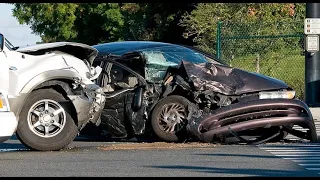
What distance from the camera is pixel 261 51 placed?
23641mm

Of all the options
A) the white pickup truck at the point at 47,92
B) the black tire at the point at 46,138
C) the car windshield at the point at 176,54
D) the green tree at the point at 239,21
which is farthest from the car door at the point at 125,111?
the green tree at the point at 239,21

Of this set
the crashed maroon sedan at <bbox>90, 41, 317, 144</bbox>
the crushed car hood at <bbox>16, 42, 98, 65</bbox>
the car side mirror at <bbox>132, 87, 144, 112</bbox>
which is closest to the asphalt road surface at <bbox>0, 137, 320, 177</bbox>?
the crashed maroon sedan at <bbox>90, 41, 317, 144</bbox>

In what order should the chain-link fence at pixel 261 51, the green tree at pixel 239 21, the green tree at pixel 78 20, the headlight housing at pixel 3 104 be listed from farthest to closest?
the green tree at pixel 78 20 → the green tree at pixel 239 21 → the chain-link fence at pixel 261 51 → the headlight housing at pixel 3 104

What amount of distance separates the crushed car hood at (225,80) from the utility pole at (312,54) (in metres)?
7.71

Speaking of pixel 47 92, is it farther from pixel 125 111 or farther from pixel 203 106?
pixel 203 106

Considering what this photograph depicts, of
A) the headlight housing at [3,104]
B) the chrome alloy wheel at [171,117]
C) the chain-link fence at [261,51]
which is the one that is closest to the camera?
the headlight housing at [3,104]

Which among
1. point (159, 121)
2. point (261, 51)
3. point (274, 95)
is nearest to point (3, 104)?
point (159, 121)

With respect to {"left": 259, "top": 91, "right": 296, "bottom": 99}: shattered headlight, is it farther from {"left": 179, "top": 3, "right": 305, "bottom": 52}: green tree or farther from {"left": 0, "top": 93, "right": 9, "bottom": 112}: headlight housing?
{"left": 179, "top": 3, "right": 305, "bottom": 52}: green tree

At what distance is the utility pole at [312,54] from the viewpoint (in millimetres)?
20672

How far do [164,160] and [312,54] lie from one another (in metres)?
11.0

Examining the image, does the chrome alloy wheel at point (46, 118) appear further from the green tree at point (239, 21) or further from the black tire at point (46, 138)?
the green tree at point (239, 21)

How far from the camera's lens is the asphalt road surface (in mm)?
9484

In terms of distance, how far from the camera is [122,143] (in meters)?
13.5

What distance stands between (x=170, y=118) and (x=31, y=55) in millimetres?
2370
